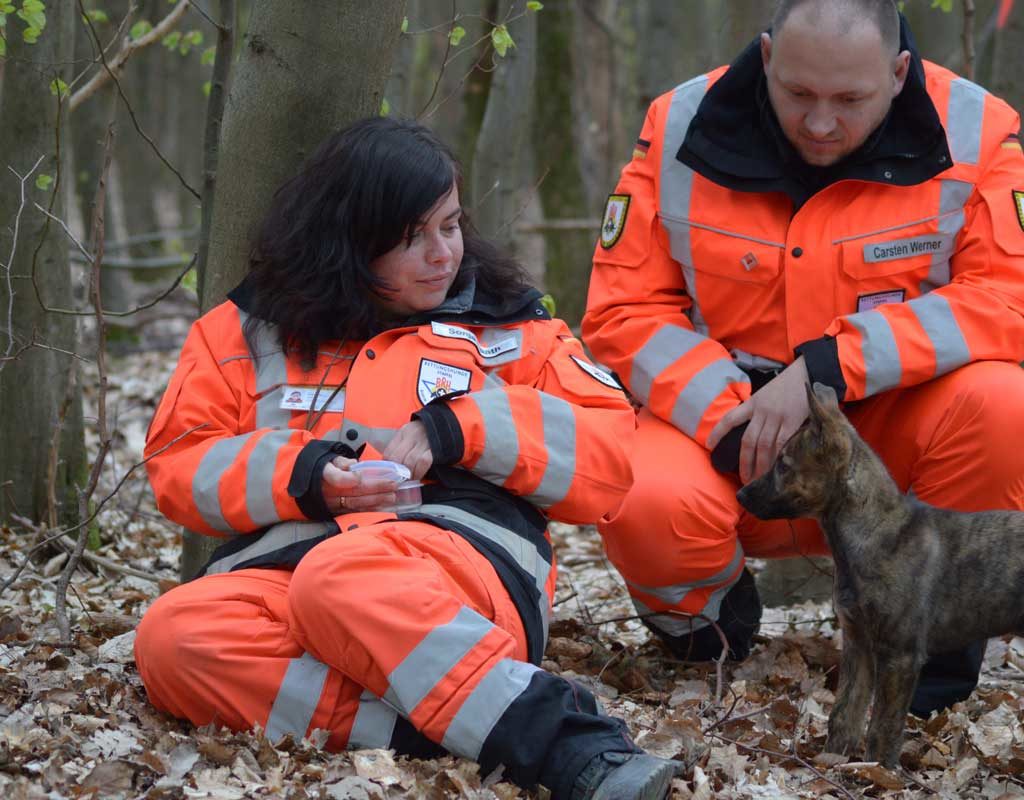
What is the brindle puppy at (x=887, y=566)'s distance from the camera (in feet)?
12.3

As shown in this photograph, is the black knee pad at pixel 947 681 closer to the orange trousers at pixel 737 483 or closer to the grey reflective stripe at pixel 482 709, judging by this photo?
the orange trousers at pixel 737 483

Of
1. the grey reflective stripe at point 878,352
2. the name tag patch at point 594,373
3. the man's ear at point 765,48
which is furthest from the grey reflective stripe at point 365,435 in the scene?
the man's ear at point 765,48

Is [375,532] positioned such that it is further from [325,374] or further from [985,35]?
[985,35]

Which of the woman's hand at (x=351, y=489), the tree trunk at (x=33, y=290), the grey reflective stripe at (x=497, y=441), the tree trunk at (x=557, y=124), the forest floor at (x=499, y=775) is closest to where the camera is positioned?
the forest floor at (x=499, y=775)

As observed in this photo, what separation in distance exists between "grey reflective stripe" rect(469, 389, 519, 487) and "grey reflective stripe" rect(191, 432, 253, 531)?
695 mm

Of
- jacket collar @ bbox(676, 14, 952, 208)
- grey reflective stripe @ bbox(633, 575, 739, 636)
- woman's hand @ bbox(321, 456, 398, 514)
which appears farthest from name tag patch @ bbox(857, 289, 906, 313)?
woman's hand @ bbox(321, 456, 398, 514)

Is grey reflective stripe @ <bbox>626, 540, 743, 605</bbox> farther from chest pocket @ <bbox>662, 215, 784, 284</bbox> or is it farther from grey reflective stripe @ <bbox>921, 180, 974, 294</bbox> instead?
grey reflective stripe @ <bbox>921, 180, 974, 294</bbox>

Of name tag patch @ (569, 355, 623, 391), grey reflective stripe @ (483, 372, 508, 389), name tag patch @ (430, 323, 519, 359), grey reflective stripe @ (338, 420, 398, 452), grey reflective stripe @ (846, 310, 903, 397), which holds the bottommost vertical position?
grey reflective stripe @ (338, 420, 398, 452)

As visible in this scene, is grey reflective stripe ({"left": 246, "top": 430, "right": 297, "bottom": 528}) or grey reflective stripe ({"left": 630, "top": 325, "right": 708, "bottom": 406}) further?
grey reflective stripe ({"left": 630, "top": 325, "right": 708, "bottom": 406})

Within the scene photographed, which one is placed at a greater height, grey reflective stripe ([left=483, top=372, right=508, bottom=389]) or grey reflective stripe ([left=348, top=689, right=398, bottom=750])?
grey reflective stripe ([left=483, top=372, right=508, bottom=389])

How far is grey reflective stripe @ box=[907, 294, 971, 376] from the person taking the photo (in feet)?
14.1

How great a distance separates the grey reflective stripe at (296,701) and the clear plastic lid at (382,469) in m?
0.56

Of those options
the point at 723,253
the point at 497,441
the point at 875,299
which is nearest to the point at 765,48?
the point at 723,253

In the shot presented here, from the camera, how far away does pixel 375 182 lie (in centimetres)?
400
